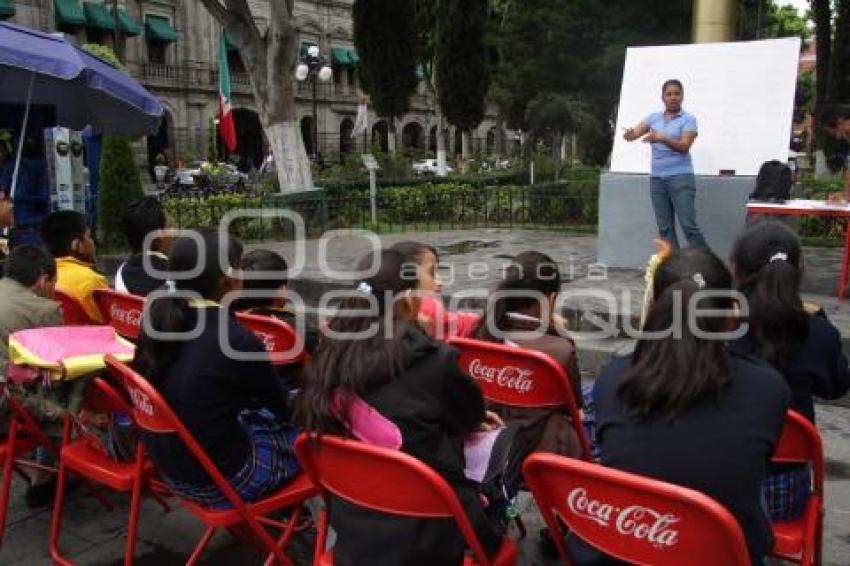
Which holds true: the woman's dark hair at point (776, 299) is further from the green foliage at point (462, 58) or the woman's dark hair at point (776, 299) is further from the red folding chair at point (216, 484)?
the green foliage at point (462, 58)

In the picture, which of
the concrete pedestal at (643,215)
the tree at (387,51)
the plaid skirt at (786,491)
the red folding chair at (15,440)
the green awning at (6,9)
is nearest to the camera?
the plaid skirt at (786,491)

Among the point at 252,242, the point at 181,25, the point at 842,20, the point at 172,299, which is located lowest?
the point at 252,242

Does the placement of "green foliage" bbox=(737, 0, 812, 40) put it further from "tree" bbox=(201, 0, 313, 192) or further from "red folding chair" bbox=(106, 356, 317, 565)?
"red folding chair" bbox=(106, 356, 317, 565)

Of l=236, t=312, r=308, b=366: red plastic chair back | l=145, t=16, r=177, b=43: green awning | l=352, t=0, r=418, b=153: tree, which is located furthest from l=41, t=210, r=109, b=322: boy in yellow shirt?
l=145, t=16, r=177, b=43: green awning

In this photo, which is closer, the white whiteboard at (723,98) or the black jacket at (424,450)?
the black jacket at (424,450)

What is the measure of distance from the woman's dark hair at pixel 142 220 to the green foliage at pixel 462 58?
67.9 ft

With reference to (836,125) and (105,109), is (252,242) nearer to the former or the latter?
(105,109)

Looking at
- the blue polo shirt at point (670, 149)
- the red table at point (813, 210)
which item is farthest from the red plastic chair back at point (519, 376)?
the blue polo shirt at point (670, 149)

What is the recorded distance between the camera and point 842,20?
1955 cm

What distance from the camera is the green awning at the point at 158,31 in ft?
116

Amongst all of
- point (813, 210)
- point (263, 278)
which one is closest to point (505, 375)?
point (263, 278)

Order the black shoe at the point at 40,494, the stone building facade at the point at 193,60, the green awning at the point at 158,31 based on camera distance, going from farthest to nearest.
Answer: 1. the green awning at the point at 158,31
2. the stone building facade at the point at 193,60
3. the black shoe at the point at 40,494

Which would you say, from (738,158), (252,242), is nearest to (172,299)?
(738,158)

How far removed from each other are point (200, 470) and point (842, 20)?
21596mm
